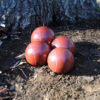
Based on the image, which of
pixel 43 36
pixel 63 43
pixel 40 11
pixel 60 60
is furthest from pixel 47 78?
pixel 40 11

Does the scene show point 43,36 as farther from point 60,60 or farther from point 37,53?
point 60,60

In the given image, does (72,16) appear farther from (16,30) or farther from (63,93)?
(63,93)

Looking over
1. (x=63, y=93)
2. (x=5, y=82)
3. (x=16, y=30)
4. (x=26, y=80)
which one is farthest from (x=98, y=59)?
(x=16, y=30)

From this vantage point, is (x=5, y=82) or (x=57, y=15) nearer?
(x=5, y=82)

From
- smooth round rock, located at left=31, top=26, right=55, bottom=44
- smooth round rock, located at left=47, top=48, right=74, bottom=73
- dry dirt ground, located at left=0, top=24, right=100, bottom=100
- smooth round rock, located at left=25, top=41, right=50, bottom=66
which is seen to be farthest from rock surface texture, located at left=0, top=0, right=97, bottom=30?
smooth round rock, located at left=47, top=48, right=74, bottom=73

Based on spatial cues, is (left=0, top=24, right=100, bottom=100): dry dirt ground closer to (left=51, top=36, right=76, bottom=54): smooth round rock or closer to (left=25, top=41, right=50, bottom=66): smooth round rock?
(left=25, top=41, right=50, bottom=66): smooth round rock

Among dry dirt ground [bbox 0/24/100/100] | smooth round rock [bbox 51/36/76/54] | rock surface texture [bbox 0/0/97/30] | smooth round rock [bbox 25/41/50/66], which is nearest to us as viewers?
dry dirt ground [bbox 0/24/100/100]
